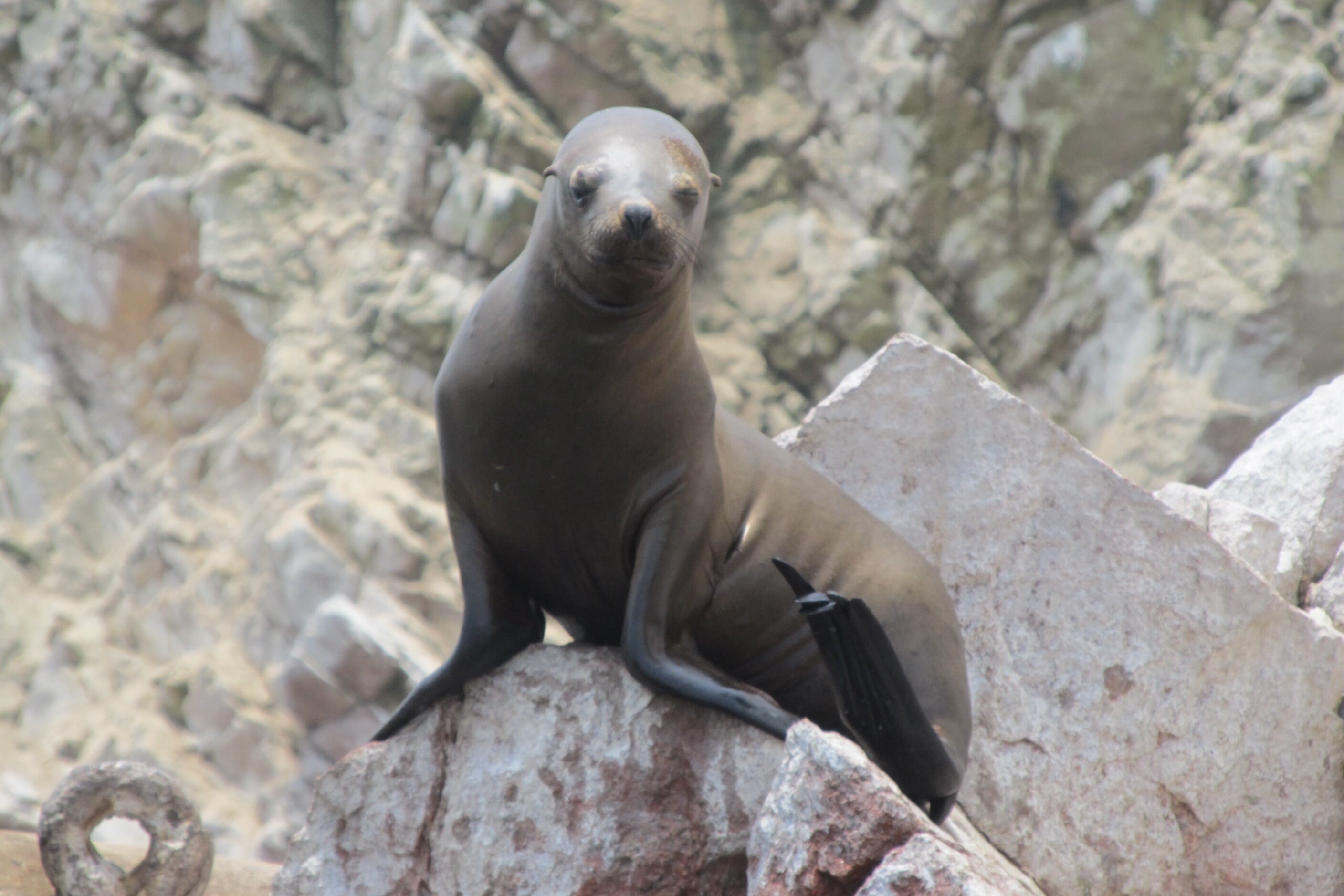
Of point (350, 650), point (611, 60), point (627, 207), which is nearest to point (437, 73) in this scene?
point (611, 60)

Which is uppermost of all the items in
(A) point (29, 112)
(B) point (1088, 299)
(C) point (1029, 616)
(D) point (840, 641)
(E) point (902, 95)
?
(D) point (840, 641)

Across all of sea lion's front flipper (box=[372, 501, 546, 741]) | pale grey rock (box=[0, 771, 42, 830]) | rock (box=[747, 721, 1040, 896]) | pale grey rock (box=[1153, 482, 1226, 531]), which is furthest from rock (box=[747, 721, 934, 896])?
pale grey rock (box=[0, 771, 42, 830])

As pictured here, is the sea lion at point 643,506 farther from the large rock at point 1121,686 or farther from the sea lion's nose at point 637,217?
the large rock at point 1121,686

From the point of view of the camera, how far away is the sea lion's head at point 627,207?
228cm

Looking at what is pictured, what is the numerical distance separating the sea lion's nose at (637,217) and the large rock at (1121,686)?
1.56m

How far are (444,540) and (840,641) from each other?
816 centimetres

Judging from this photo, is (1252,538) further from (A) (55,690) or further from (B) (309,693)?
(A) (55,690)

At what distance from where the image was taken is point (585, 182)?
2371 mm

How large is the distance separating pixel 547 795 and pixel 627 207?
45.4 inches

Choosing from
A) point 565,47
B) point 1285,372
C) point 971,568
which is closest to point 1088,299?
point 1285,372

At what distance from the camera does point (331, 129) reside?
11852 millimetres

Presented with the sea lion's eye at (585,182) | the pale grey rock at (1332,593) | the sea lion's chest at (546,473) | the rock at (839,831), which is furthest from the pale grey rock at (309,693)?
the rock at (839,831)

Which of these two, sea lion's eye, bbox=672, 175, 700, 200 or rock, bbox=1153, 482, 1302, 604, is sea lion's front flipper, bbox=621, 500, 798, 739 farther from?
rock, bbox=1153, 482, 1302, 604

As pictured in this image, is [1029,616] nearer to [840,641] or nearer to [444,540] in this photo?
[840,641]
